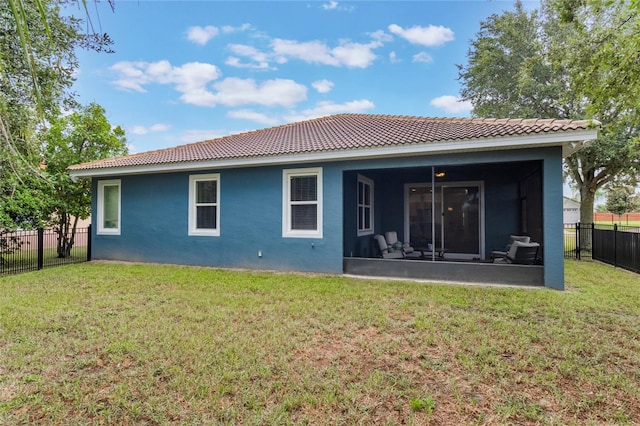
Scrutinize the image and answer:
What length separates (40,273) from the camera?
26.9 ft

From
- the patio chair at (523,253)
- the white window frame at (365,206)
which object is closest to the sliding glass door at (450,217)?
the white window frame at (365,206)

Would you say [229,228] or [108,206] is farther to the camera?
[108,206]

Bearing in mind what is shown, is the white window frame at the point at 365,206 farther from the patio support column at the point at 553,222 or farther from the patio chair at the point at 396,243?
the patio support column at the point at 553,222

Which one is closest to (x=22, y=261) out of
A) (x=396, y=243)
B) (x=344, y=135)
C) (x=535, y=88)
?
(x=344, y=135)

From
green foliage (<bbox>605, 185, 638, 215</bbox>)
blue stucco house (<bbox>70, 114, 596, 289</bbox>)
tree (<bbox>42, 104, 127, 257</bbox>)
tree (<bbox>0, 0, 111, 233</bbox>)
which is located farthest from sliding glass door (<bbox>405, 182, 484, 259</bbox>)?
green foliage (<bbox>605, 185, 638, 215</bbox>)

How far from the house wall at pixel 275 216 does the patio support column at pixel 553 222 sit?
0.02 m

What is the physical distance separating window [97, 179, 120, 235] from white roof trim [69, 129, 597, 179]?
0.55 metres

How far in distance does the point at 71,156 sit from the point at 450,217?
41.6ft

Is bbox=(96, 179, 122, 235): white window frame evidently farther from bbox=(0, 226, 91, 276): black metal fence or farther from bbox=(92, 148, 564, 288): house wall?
bbox=(0, 226, 91, 276): black metal fence

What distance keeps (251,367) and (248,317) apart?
1526 mm

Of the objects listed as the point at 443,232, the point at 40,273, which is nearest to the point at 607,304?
the point at 443,232

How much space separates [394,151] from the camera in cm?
725

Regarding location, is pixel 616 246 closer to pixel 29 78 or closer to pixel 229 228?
pixel 229 228

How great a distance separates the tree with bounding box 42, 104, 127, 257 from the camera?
424 inches
